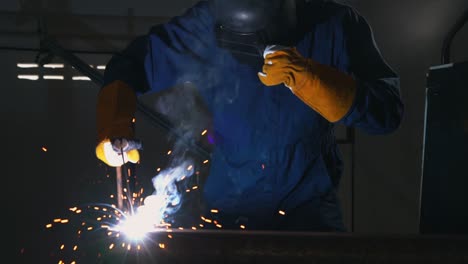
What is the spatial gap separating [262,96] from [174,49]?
0.41m

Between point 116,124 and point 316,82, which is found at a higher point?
point 316,82

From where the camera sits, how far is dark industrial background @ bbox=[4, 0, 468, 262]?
9.64 ft

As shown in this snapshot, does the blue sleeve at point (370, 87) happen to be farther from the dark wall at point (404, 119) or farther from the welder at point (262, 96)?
the dark wall at point (404, 119)

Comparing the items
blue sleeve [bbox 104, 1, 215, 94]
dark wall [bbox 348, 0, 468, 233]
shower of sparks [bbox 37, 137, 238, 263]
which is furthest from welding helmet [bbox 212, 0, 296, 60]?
dark wall [bbox 348, 0, 468, 233]

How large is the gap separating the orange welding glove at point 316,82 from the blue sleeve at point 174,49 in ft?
1.44

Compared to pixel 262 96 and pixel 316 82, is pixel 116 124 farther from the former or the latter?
pixel 316 82

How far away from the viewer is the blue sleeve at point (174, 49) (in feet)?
6.13

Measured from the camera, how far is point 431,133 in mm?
1488

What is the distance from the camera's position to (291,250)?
110 cm

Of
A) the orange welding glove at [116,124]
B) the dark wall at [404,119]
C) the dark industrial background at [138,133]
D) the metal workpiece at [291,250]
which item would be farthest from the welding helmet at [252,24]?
the dark wall at [404,119]

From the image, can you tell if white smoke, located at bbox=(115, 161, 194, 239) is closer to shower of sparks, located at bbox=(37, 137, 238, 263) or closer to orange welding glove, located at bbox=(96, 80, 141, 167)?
shower of sparks, located at bbox=(37, 137, 238, 263)

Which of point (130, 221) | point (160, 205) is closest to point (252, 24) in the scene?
point (130, 221)

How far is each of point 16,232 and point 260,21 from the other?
2.36 meters

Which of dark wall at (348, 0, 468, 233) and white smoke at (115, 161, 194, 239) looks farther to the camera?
dark wall at (348, 0, 468, 233)
